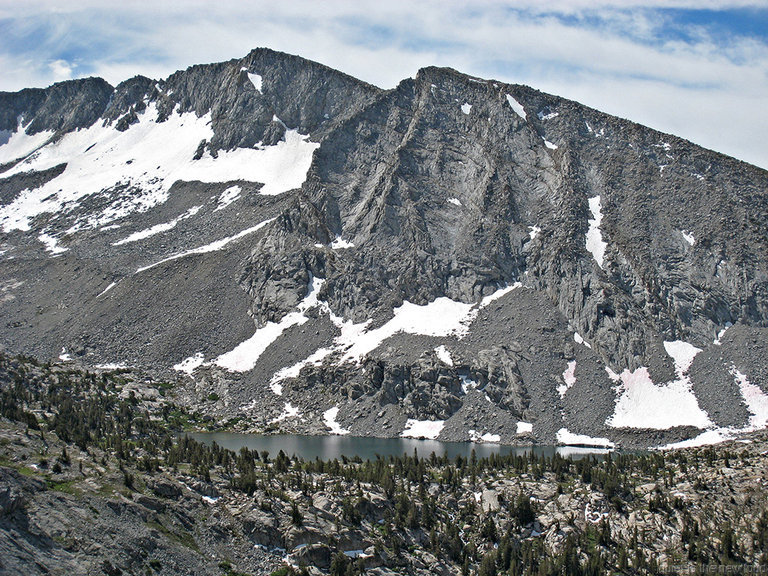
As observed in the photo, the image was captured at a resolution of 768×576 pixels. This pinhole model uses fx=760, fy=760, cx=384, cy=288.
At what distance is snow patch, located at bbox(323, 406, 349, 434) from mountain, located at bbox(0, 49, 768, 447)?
0.27 meters

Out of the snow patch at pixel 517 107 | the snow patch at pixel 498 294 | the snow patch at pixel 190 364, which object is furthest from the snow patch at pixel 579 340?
the snow patch at pixel 190 364

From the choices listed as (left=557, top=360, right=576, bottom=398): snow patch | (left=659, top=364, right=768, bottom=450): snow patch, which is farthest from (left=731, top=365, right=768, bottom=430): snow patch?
(left=557, top=360, right=576, bottom=398): snow patch

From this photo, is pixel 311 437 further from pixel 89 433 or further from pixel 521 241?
pixel 521 241

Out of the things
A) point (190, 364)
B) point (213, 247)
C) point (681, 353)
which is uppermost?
point (213, 247)

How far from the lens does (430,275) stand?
134 m

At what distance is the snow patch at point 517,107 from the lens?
157438 millimetres

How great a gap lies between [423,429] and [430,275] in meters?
35.7

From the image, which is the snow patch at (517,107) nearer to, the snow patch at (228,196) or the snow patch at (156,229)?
the snow patch at (228,196)

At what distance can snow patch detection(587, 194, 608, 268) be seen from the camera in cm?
13038

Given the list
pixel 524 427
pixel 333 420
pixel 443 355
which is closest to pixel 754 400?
pixel 524 427

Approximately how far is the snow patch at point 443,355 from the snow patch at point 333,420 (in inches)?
672

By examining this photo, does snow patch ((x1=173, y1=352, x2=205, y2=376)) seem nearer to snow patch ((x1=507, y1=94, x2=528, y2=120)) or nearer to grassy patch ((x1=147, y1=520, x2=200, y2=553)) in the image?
grassy patch ((x1=147, y1=520, x2=200, y2=553))

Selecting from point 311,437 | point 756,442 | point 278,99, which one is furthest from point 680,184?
point 278,99

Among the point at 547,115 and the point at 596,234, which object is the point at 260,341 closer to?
the point at 596,234
